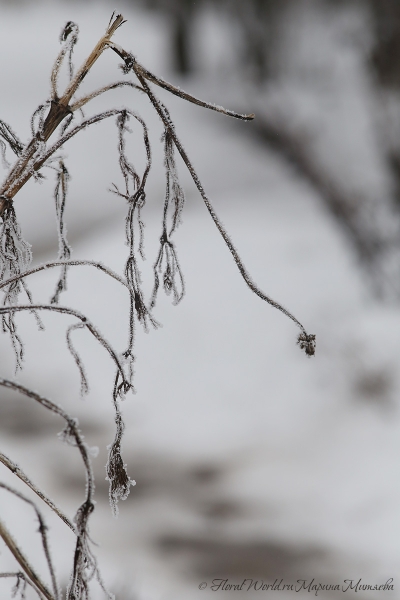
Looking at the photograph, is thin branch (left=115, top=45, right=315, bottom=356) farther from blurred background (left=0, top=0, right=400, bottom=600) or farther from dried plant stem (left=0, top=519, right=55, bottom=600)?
blurred background (left=0, top=0, right=400, bottom=600)

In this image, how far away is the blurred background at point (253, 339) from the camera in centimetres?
278

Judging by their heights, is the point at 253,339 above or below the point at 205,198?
above

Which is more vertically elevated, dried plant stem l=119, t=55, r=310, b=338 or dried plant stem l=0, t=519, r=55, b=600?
dried plant stem l=119, t=55, r=310, b=338

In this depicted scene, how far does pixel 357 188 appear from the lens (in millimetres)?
5598

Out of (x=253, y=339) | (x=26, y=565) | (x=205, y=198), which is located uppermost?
(x=253, y=339)

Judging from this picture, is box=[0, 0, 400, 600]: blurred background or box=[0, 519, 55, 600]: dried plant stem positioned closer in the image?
box=[0, 519, 55, 600]: dried plant stem

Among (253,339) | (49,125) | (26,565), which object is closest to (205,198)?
(49,125)

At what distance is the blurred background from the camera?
9.11ft

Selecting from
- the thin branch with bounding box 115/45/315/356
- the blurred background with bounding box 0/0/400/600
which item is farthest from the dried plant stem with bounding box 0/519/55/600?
the blurred background with bounding box 0/0/400/600

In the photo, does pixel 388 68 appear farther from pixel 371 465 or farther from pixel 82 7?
pixel 82 7

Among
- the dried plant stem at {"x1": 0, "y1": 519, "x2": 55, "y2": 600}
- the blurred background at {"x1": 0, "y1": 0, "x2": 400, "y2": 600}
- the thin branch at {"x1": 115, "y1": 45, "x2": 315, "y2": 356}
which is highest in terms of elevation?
the blurred background at {"x1": 0, "y1": 0, "x2": 400, "y2": 600}

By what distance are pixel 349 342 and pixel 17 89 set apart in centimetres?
657

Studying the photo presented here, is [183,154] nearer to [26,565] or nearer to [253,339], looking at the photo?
[26,565]

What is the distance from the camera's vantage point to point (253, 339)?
14.8ft
